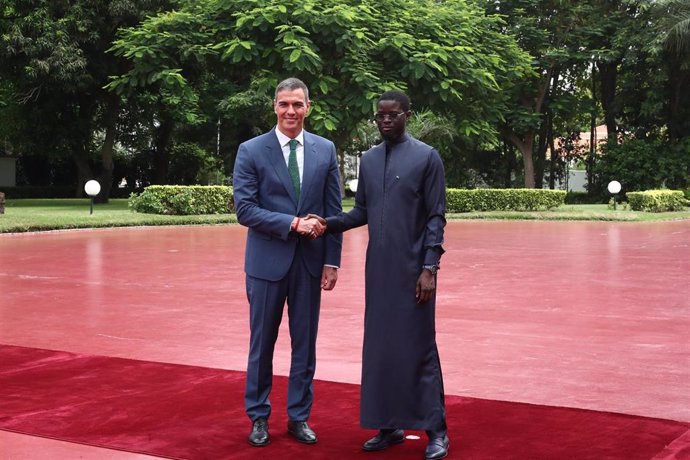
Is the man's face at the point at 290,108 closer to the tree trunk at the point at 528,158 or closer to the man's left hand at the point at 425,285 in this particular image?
the man's left hand at the point at 425,285

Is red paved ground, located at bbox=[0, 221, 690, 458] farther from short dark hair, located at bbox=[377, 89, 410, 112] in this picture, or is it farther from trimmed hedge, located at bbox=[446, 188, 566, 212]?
trimmed hedge, located at bbox=[446, 188, 566, 212]

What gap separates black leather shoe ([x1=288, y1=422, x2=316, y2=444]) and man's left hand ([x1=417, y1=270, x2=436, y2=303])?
84 cm

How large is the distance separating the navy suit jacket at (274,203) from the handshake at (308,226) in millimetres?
80

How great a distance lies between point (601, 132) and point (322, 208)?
8049cm

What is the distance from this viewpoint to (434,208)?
4551 millimetres

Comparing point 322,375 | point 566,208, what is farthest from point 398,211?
point 566,208

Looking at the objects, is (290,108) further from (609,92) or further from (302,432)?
(609,92)

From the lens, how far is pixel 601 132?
82000 mm

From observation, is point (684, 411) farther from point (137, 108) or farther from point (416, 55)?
point (137, 108)

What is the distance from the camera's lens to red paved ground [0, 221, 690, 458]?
623cm

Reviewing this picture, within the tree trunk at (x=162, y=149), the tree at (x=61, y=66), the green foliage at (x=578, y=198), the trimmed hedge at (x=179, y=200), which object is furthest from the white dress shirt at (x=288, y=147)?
the green foliage at (x=578, y=198)

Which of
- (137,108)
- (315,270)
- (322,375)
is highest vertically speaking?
(137,108)

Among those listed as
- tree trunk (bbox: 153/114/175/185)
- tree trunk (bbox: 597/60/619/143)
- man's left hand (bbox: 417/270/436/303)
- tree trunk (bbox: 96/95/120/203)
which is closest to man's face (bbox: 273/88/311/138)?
man's left hand (bbox: 417/270/436/303)

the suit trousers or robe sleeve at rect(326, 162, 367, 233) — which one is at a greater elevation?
robe sleeve at rect(326, 162, 367, 233)
